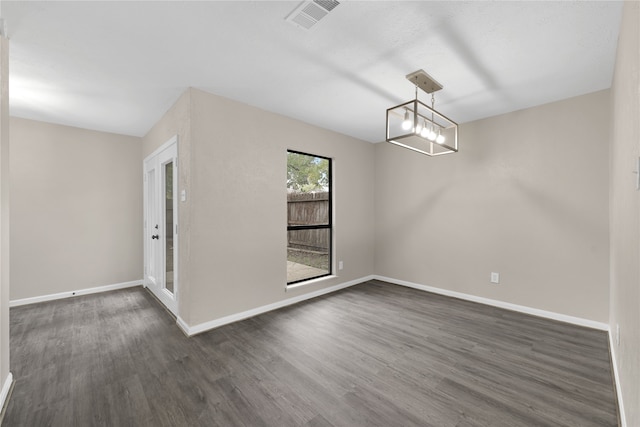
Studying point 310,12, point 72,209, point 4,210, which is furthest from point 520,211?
point 72,209

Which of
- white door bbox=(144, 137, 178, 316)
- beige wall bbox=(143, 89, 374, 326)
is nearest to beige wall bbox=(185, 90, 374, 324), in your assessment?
beige wall bbox=(143, 89, 374, 326)

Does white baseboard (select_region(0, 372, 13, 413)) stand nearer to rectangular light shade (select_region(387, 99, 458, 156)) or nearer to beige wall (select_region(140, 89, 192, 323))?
beige wall (select_region(140, 89, 192, 323))

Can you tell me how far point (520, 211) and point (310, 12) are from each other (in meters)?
3.31

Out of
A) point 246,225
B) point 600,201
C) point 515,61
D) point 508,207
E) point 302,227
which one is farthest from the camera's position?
point 302,227

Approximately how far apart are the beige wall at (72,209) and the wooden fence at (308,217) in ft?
8.96

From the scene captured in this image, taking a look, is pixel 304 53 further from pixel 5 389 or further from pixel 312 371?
pixel 5 389

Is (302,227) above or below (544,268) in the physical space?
above

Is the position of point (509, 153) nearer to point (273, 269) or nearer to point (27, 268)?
point (273, 269)

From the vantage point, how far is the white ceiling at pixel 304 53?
179 cm

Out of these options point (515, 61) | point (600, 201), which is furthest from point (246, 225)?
point (600, 201)

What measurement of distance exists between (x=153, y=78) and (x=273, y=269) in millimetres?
2423

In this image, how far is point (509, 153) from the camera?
3.54 m

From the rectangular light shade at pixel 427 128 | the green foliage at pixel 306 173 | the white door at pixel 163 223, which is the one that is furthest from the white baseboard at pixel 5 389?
the rectangular light shade at pixel 427 128

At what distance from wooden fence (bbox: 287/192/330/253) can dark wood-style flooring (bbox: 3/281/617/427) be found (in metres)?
1.16
